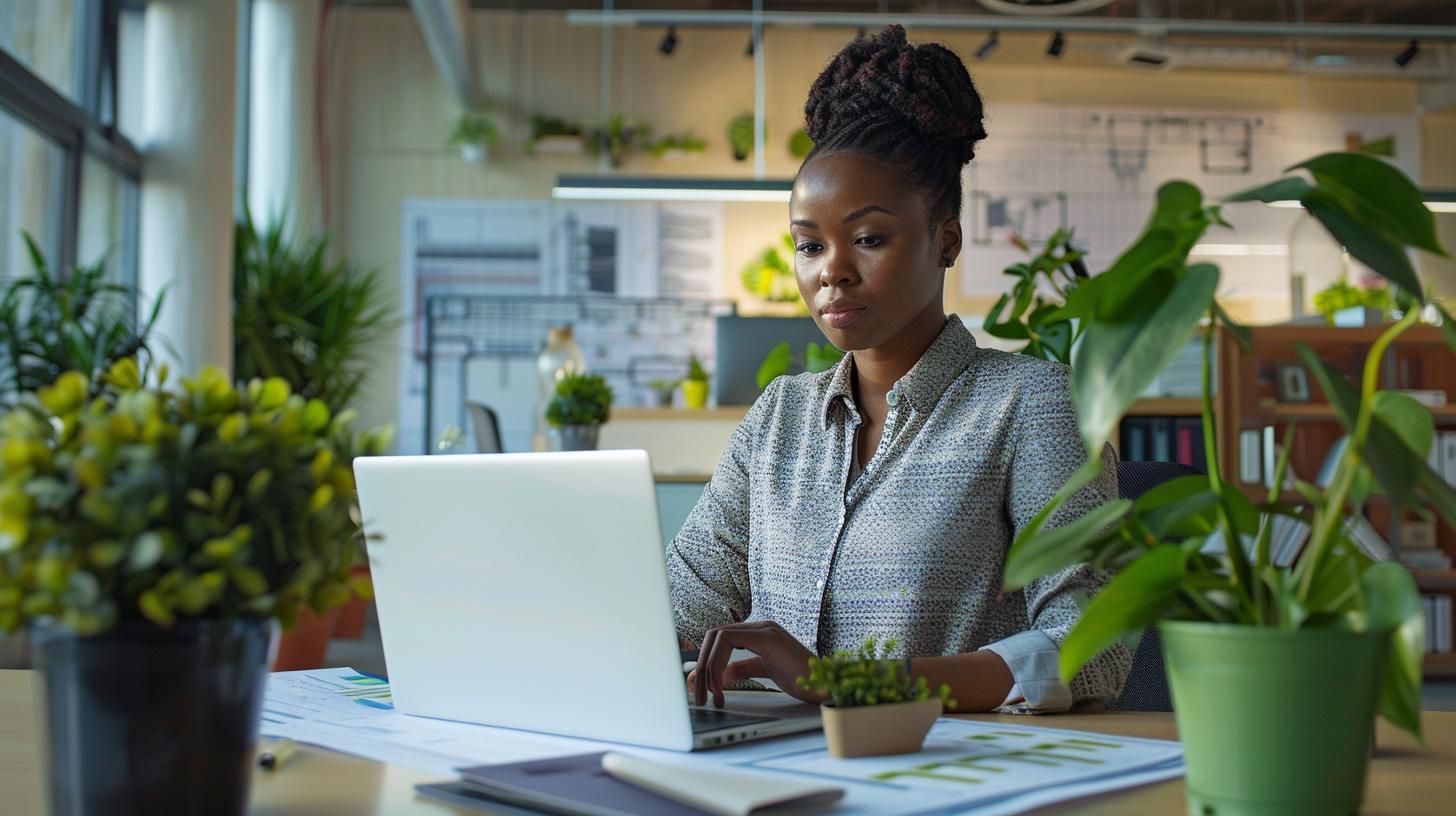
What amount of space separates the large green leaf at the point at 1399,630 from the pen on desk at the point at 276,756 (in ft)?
2.03

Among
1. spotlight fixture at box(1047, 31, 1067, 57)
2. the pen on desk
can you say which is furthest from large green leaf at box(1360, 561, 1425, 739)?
spotlight fixture at box(1047, 31, 1067, 57)

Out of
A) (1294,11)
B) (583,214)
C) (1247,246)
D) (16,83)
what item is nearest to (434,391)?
(583,214)

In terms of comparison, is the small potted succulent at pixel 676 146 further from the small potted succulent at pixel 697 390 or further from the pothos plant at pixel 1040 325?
the pothos plant at pixel 1040 325

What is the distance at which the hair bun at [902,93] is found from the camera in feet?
4.59

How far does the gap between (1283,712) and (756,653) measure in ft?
1.65

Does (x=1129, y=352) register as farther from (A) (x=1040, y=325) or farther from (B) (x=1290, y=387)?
(B) (x=1290, y=387)

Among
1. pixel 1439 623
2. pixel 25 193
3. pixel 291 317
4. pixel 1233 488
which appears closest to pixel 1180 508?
pixel 1233 488

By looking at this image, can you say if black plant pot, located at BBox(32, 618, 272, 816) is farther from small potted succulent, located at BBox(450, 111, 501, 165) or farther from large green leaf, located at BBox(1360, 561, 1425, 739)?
small potted succulent, located at BBox(450, 111, 501, 165)

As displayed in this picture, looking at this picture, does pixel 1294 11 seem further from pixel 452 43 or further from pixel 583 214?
pixel 452 43

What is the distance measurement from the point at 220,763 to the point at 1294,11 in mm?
8322

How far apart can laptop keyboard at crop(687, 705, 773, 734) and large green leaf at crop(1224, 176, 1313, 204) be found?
462 mm

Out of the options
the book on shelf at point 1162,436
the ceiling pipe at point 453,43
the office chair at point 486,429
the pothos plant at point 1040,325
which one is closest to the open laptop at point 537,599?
the pothos plant at point 1040,325

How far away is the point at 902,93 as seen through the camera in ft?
4.60

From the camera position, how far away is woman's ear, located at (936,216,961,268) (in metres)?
1.46
